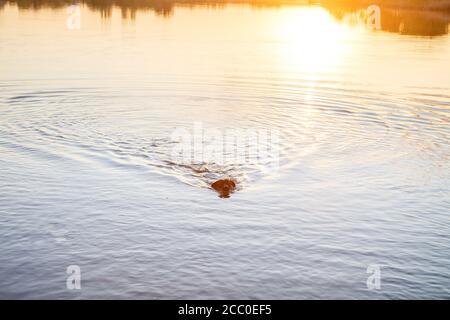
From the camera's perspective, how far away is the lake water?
10102 mm

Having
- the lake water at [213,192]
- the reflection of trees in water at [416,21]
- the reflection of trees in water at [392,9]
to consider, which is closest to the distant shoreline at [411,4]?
the reflection of trees in water at [392,9]

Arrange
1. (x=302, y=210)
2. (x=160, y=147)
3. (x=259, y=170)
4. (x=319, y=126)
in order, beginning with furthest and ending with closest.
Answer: (x=319, y=126) < (x=160, y=147) < (x=259, y=170) < (x=302, y=210)

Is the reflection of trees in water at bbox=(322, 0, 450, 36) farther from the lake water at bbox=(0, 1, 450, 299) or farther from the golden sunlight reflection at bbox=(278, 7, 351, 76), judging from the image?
the lake water at bbox=(0, 1, 450, 299)

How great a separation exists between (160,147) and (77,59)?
20.2 metres

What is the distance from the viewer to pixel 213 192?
46.1ft

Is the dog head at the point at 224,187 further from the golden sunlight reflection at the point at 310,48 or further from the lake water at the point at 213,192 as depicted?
the golden sunlight reflection at the point at 310,48

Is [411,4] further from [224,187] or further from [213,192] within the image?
[213,192]

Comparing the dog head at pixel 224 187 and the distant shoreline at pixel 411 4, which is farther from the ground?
the distant shoreline at pixel 411 4

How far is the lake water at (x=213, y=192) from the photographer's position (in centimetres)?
1010

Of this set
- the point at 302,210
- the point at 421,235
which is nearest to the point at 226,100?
the point at 302,210

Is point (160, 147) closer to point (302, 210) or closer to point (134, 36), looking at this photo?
point (302, 210)

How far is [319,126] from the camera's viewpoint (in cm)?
2080

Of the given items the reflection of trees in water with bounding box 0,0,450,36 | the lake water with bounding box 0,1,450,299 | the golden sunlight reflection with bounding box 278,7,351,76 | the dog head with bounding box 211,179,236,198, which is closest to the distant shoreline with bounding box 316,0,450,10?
the reflection of trees in water with bounding box 0,0,450,36
